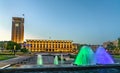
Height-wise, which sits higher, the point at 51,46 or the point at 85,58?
the point at 51,46

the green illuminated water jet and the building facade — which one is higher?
the building facade

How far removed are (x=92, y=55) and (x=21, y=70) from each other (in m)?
13.0

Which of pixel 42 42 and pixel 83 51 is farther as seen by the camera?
pixel 42 42

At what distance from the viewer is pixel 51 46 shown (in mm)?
187750

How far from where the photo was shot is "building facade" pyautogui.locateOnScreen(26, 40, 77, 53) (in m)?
185

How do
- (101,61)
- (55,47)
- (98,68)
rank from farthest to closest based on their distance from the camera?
(55,47) < (101,61) < (98,68)

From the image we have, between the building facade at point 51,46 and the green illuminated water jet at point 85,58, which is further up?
the building facade at point 51,46

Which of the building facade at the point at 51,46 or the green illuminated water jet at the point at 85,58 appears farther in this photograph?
the building facade at the point at 51,46

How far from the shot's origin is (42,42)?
18925cm

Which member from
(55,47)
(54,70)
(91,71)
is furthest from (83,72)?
(55,47)

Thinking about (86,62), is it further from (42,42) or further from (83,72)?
(42,42)

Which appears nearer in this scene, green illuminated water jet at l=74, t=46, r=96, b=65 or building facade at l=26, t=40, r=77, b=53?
green illuminated water jet at l=74, t=46, r=96, b=65

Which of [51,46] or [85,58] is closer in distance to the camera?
[85,58]

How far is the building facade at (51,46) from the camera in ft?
608
